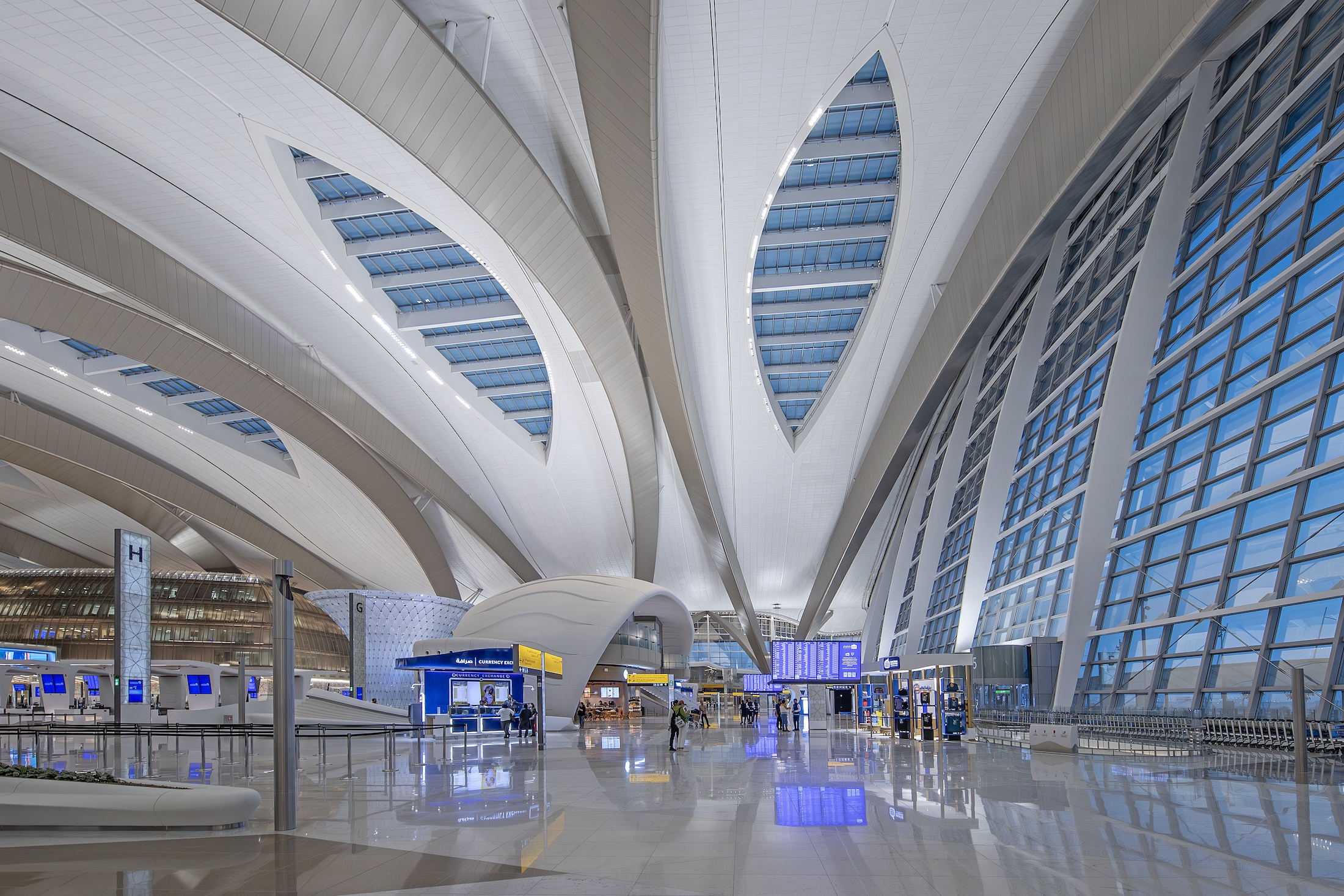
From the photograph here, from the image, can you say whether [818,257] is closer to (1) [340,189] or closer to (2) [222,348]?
(1) [340,189]

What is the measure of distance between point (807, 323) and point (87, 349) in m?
25.7

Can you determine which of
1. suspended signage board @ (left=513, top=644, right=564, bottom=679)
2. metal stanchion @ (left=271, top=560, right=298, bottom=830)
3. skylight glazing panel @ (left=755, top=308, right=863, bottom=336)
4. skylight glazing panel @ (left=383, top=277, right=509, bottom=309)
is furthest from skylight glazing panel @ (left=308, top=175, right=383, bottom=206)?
metal stanchion @ (left=271, top=560, right=298, bottom=830)

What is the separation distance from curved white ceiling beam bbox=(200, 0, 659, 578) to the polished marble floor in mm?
11241

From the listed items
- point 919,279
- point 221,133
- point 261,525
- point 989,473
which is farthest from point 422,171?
point 261,525

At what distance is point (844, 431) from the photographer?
36.1 m

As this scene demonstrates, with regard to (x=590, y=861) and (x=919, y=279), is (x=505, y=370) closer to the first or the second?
(x=919, y=279)

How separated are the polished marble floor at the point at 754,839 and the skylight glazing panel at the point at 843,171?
16.2 m

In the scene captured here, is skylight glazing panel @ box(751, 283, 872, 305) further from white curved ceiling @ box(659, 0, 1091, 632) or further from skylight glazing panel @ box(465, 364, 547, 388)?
skylight glazing panel @ box(465, 364, 547, 388)

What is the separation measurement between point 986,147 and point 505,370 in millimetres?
18487

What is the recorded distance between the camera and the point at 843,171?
24.3m

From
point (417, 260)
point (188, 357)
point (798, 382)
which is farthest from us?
point (798, 382)

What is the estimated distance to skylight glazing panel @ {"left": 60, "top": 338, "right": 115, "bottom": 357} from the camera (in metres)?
32.6

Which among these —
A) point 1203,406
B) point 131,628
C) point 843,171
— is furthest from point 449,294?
point 1203,406

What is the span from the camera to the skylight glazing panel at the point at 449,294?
28109mm
